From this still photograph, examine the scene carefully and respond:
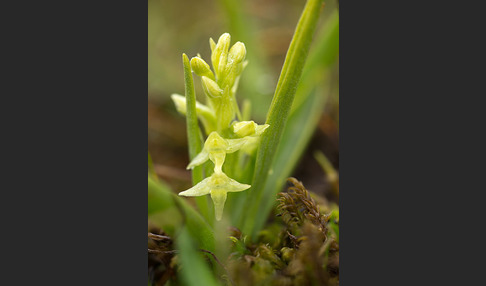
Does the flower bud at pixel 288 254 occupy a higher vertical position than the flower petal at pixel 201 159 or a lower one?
lower

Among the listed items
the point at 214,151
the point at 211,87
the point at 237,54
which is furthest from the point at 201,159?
the point at 237,54

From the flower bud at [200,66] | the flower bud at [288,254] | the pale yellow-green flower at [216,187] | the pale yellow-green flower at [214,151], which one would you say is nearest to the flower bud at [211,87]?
the flower bud at [200,66]

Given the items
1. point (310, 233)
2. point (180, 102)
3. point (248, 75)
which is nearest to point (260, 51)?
point (248, 75)

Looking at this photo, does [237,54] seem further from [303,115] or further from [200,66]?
[303,115]

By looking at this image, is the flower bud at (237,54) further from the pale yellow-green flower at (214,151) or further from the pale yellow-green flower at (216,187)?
the pale yellow-green flower at (216,187)

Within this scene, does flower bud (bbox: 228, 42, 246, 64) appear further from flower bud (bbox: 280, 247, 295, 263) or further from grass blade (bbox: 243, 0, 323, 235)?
flower bud (bbox: 280, 247, 295, 263)

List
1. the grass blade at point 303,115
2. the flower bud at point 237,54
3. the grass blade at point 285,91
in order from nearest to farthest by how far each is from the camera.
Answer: the grass blade at point 285,91
the flower bud at point 237,54
the grass blade at point 303,115

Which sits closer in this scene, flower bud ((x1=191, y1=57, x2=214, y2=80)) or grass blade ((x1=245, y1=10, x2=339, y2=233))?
flower bud ((x1=191, y1=57, x2=214, y2=80))

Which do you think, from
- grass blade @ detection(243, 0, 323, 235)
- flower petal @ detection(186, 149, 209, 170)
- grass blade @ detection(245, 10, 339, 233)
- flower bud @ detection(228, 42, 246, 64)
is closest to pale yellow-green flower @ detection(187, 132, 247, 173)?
flower petal @ detection(186, 149, 209, 170)

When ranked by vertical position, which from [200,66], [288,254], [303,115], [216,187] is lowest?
[288,254]

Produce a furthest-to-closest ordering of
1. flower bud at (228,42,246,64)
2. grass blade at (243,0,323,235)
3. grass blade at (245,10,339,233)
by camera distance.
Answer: grass blade at (245,10,339,233) < flower bud at (228,42,246,64) < grass blade at (243,0,323,235)
